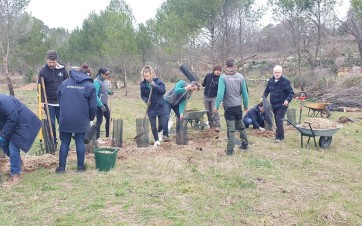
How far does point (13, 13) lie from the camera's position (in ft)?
69.3

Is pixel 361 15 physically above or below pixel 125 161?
above

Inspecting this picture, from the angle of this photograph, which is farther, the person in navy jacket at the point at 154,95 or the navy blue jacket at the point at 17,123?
the person in navy jacket at the point at 154,95

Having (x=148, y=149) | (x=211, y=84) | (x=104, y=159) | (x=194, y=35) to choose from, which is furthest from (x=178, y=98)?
(x=194, y=35)

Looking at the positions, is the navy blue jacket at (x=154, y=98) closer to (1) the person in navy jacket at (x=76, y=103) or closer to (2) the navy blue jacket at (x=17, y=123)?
(1) the person in navy jacket at (x=76, y=103)

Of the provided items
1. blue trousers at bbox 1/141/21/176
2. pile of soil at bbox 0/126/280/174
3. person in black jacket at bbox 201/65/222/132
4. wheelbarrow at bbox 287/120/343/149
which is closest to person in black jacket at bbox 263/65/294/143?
wheelbarrow at bbox 287/120/343/149

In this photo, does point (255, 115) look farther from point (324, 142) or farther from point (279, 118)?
point (324, 142)

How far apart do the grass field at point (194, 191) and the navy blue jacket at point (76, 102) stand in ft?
2.18

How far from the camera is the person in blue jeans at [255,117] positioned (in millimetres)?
8375

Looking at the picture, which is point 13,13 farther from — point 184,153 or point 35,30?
point 184,153

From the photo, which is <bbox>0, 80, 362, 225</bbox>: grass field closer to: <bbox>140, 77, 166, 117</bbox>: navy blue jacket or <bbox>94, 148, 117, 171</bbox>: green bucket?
<bbox>94, 148, 117, 171</bbox>: green bucket

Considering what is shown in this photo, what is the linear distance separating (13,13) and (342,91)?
59.3ft

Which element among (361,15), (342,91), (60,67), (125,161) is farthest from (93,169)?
(361,15)

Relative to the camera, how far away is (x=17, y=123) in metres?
Answer: 4.36

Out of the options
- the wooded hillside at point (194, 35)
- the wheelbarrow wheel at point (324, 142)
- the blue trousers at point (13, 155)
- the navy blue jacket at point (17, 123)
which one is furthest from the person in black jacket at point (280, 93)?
the wooded hillside at point (194, 35)
